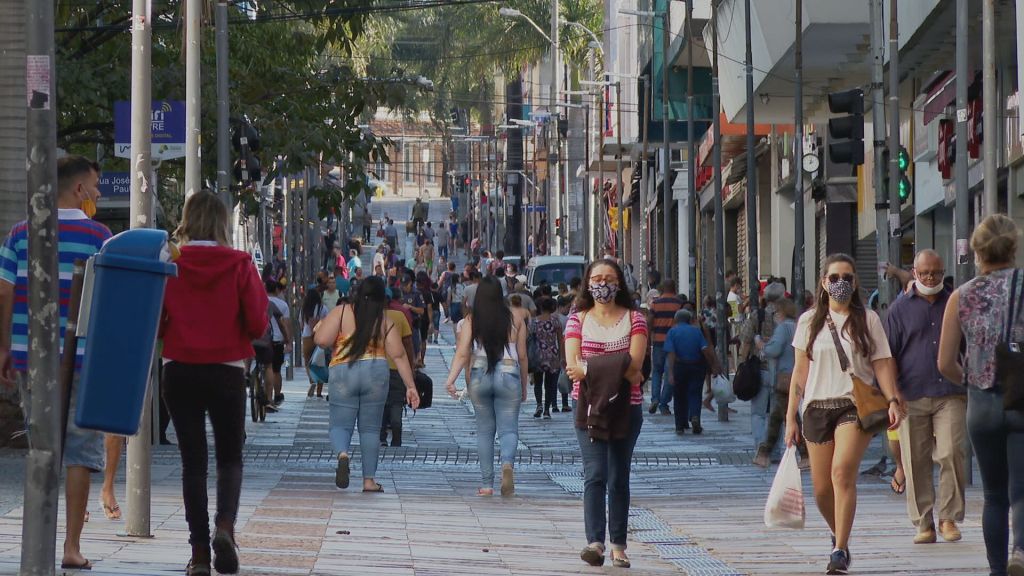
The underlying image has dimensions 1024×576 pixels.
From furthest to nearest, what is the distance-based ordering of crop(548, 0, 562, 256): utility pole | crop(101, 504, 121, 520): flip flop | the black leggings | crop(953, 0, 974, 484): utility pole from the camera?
crop(548, 0, 562, 256): utility pole → the black leggings → crop(953, 0, 974, 484): utility pole → crop(101, 504, 121, 520): flip flop

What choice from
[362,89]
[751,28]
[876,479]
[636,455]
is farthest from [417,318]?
[876,479]

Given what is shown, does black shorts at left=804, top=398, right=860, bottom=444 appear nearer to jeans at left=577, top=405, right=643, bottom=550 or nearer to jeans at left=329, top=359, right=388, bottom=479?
jeans at left=577, top=405, right=643, bottom=550

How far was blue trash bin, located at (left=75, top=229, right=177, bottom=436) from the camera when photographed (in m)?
7.75

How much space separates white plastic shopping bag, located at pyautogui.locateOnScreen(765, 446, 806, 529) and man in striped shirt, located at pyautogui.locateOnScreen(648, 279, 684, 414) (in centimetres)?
1528

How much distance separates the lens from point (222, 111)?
2241cm

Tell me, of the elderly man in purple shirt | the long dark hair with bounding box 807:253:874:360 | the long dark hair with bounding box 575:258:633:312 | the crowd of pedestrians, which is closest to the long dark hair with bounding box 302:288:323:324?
the crowd of pedestrians

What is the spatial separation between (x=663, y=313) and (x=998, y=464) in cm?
1717

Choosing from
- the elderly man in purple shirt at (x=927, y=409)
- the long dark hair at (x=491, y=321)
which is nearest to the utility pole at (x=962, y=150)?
the long dark hair at (x=491, y=321)

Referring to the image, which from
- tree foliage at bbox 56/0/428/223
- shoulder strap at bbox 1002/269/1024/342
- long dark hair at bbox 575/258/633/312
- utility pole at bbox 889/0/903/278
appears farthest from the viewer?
utility pole at bbox 889/0/903/278

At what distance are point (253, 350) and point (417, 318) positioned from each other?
25498mm

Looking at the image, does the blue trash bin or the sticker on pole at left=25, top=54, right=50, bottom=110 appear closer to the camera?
the sticker on pole at left=25, top=54, right=50, bottom=110

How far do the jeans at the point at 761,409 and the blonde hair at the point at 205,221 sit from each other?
1033cm

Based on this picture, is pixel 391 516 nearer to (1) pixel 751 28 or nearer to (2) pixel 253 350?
(2) pixel 253 350

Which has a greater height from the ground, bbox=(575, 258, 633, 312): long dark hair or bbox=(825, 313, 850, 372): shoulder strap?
bbox=(575, 258, 633, 312): long dark hair
